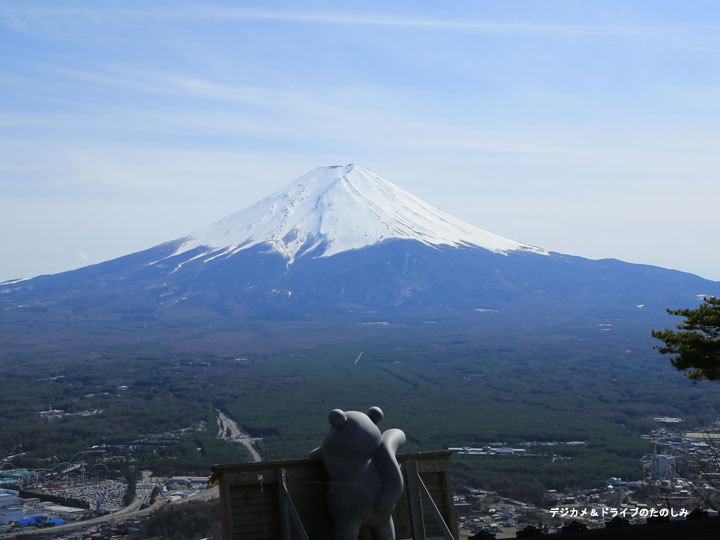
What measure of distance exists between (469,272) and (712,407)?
103 meters

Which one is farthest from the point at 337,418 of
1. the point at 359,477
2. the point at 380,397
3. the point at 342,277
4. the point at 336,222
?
the point at 336,222

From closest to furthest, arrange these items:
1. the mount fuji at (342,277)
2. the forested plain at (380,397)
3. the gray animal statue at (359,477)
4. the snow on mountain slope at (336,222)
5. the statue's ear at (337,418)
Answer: the gray animal statue at (359,477) < the statue's ear at (337,418) < the forested plain at (380,397) < the mount fuji at (342,277) < the snow on mountain slope at (336,222)

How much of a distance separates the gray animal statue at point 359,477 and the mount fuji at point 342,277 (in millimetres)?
117835

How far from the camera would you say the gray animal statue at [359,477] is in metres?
8.02

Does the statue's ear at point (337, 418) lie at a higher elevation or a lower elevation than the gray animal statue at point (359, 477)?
higher

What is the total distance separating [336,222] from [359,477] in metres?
167

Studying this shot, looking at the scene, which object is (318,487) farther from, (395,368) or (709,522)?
(395,368)

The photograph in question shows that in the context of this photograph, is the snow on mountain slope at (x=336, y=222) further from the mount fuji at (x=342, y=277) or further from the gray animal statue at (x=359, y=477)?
the gray animal statue at (x=359, y=477)

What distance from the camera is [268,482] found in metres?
7.91

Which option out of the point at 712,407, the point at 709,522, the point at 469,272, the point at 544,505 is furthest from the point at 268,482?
the point at 469,272

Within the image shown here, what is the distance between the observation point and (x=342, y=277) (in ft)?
506

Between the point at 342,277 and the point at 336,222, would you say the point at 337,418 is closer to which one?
the point at 342,277

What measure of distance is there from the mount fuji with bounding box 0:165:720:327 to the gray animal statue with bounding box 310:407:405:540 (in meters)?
118

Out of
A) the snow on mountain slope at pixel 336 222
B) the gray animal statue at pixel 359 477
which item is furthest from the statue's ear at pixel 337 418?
the snow on mountain slope at pixel 336 222
